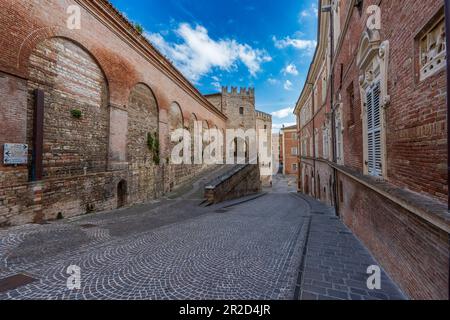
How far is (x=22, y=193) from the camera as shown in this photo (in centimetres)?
599

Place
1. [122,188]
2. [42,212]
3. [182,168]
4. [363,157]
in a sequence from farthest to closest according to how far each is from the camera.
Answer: [182,168] < [122,188] < [42,212] < [363,157]

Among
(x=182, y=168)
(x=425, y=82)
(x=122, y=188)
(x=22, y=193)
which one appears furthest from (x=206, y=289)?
(x=182, y=168)

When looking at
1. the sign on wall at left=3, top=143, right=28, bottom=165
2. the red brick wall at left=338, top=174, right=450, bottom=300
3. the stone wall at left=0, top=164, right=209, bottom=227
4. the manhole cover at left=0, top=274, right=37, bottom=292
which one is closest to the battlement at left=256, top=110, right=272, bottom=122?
the stone wall at left=0, top=164, right=209, bottom=227

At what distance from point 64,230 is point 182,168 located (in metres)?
10.6

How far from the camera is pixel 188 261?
4027 mm

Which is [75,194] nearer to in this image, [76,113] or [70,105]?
[76,113]

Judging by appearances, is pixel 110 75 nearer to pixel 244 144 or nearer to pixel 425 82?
pixel 425 82

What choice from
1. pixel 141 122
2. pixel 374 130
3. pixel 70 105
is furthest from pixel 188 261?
pixel 141 122

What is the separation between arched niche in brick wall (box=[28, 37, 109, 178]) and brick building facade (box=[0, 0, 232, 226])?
33 millimetres

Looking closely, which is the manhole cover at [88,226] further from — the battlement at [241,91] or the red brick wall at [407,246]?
the battlement at [241,91]

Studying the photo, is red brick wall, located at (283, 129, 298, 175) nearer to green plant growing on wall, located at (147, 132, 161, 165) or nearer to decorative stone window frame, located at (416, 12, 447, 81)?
green plant growing on wall, located at (147, 132, 161, 165)

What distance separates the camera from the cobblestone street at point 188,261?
9.85 ft

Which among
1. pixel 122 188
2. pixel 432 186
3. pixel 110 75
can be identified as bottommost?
pixel 122 188
